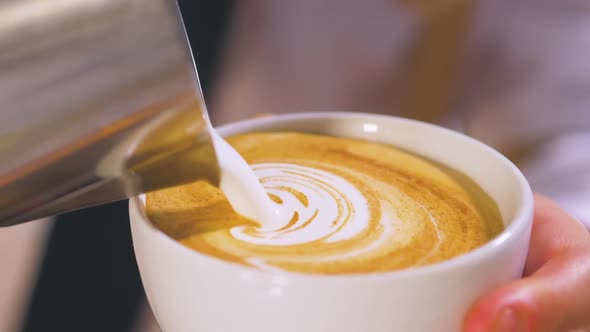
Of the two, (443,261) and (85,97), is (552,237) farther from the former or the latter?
(85,97)

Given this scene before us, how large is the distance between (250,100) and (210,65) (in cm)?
13

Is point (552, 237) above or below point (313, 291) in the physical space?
below

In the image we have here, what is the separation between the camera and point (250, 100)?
1457mm

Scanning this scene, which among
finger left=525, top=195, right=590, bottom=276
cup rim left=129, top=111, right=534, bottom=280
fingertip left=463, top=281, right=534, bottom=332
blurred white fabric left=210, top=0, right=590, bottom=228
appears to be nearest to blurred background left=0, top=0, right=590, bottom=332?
blurred white fabric left=210, top=0, right=590, bottom=228

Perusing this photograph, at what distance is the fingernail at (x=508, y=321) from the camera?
442mm

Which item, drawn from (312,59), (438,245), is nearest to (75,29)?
(438,245)

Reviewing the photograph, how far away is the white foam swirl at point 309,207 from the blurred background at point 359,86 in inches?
16.1

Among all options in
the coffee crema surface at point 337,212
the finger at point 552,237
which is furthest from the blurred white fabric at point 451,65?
the coffee crema surface at point 337,212

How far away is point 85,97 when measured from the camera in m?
0.41

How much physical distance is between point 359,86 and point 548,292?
2.96 ft

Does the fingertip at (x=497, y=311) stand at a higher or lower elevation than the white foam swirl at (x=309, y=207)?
lower

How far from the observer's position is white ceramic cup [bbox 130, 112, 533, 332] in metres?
0.41

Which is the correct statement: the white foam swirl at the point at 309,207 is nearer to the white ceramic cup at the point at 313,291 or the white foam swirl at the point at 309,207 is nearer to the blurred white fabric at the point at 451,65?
the white ceramic cup at the point at 313,291

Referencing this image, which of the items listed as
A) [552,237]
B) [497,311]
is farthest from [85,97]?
[552,237]
